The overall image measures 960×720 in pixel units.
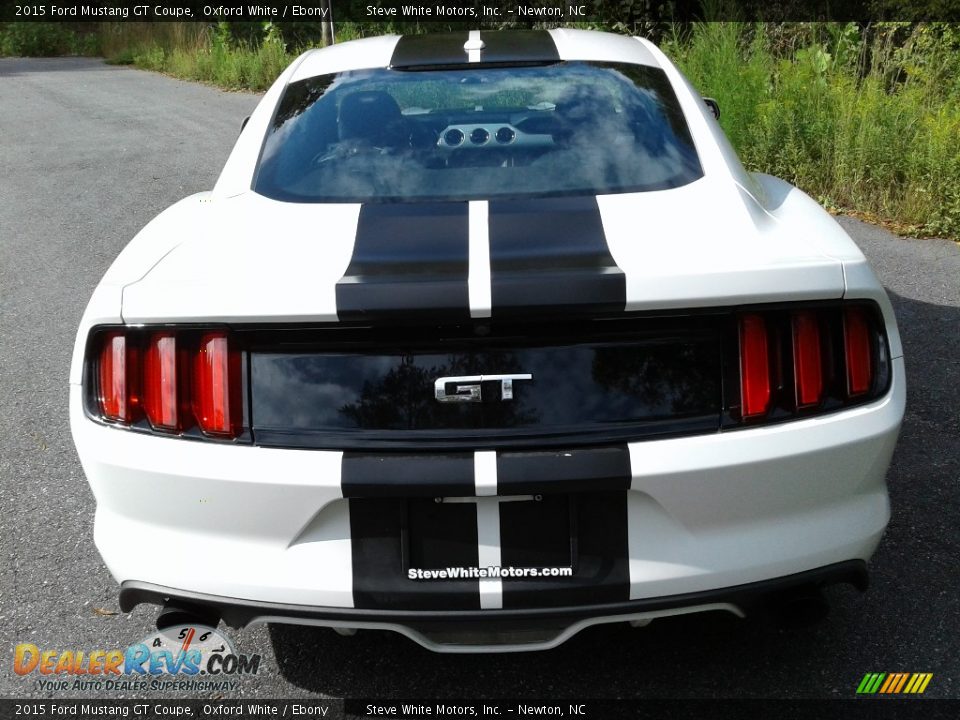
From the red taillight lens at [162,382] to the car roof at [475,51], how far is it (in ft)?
4.97

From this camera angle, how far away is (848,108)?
745cm

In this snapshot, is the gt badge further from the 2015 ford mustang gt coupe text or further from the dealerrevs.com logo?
the dealerrevs.com logo

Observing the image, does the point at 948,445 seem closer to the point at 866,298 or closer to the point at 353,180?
the point at 866,298

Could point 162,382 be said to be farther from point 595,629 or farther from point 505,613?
point 595,629

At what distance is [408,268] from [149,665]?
1.42 metres

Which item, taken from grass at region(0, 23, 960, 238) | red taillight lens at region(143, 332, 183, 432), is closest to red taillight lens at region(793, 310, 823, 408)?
red taillight lens at region(143, 332, 183, 432)

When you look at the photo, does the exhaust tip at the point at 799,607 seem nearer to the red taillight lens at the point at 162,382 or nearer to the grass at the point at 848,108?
the red taillight lens at the point at 162,382

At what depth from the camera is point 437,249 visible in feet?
7.13

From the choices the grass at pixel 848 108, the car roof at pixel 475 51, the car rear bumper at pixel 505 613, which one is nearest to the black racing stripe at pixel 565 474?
the car rear bumper at pixel 505 613

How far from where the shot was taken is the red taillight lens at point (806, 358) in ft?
6.98

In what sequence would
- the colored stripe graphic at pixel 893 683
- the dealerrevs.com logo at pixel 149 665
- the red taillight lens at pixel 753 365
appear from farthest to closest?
the dealerrevs.com logo at pixel 149 665, the colored stripe graphic at pixel 893 683, the red taillight lens at pixel 753 365

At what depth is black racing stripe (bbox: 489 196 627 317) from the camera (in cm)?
199

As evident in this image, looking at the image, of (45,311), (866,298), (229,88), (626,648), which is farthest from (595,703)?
(229,88)

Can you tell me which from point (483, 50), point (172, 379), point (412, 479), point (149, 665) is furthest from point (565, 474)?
point (483, 50)
